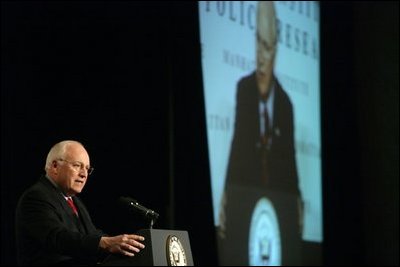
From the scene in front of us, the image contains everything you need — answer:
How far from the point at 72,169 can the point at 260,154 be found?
3.12 m

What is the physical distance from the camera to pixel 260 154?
20.4 feet

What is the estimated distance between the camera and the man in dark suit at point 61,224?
297 centimetres

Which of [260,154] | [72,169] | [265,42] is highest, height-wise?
[265,42]

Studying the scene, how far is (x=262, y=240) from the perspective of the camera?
19.9 feet

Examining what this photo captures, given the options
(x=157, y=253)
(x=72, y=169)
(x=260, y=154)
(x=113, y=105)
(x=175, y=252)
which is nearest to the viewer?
(x=157, y=253)

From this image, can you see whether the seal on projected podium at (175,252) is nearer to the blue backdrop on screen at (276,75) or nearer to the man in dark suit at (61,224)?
the man in dark suit at (61,224)

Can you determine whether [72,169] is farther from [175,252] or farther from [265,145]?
[265,145]

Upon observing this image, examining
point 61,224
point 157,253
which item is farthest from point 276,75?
point 157,253

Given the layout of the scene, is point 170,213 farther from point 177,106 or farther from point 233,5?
point 233,5

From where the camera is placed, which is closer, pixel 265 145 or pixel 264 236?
pixel 264 236

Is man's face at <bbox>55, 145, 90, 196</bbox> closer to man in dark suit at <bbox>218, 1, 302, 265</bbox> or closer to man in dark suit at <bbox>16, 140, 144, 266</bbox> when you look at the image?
man in dark suit at <bbox>16, 140, 144, 266</bbox>

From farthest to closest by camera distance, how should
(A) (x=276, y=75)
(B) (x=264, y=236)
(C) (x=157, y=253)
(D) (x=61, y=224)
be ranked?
1. (A) (x=276, y=75)
2. (B) (x=264, y=236)
3. (D) (x=61, y=224)
4. (C) (x=157, y=253)

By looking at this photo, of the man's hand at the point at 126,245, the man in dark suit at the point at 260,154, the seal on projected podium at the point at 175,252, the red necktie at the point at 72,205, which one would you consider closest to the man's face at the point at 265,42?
the man in dark suit at the point at 260,154

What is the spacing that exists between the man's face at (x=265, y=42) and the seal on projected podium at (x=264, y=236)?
3.33ft
